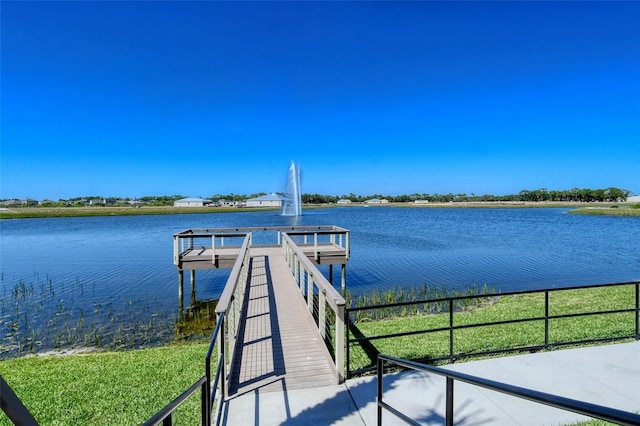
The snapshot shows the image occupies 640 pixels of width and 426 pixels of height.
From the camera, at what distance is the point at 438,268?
18.0m

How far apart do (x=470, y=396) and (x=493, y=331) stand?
3798 mm

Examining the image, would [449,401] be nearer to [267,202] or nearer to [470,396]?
[470,396]

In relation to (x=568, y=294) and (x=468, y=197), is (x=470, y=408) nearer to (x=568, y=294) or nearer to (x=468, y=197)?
(x=568, y=294)

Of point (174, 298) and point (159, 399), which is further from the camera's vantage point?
point (174, 298)

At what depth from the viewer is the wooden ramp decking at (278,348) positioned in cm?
465

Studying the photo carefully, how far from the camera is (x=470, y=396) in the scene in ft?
13.5

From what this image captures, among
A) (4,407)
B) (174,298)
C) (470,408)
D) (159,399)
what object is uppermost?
(4,407)

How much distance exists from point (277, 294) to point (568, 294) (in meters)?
9.26

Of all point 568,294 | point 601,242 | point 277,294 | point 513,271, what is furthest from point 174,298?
point 601,242

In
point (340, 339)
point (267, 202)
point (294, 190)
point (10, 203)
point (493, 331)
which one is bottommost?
point (493, 331)

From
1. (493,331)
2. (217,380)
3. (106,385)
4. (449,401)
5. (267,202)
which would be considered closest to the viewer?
(449,401)

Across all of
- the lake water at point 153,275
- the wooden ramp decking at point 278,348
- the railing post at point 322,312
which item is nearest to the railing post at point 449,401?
the wooden ramp decking at point 278,348

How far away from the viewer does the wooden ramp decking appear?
465 centimetres

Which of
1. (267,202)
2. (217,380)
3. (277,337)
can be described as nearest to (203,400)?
(217,380)
